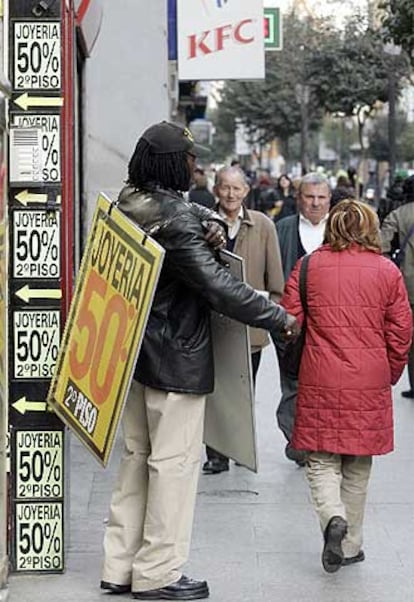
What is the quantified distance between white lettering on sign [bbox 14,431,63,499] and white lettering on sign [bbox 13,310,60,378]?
273 mm

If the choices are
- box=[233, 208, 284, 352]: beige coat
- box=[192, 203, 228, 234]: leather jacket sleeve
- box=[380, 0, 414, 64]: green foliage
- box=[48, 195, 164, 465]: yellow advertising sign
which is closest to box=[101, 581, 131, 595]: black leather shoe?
box=[48, 195, 164, 465]: yellow advertising sign

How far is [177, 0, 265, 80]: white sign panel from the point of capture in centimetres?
1308

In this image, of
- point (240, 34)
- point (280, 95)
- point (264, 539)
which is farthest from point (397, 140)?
point (264, 539)

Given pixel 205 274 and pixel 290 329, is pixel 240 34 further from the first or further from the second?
pixel 205 274

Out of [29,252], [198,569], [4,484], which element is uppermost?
[29,252]

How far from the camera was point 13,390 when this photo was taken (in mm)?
6375

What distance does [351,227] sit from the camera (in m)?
6.49

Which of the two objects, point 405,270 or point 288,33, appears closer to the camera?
point 405,270

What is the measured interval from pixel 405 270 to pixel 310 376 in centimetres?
482

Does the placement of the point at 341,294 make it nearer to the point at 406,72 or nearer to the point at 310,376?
the point at 310,376

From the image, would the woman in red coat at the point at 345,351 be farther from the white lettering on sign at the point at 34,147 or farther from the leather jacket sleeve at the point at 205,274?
the white lettering on sign at the point at 34,147

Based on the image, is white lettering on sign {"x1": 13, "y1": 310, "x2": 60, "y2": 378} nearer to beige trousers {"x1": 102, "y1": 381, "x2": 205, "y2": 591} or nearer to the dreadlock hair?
beige trousers {"x1": 102, "y1": 381, "x2": 205, "y2": 591}

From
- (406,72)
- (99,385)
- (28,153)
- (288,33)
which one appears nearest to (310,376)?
(99,385)

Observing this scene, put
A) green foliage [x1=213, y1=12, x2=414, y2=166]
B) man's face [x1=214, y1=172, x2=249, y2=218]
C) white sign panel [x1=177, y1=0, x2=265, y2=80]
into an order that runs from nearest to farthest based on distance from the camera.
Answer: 1. man's face [x1=214, y1=172, x2=249, y2=218]
2. white sign panel [x1=177, y1=0, x2=265, y2=80]
3. green foliage [x1=213, y1=12, x2=414, y2=166]
